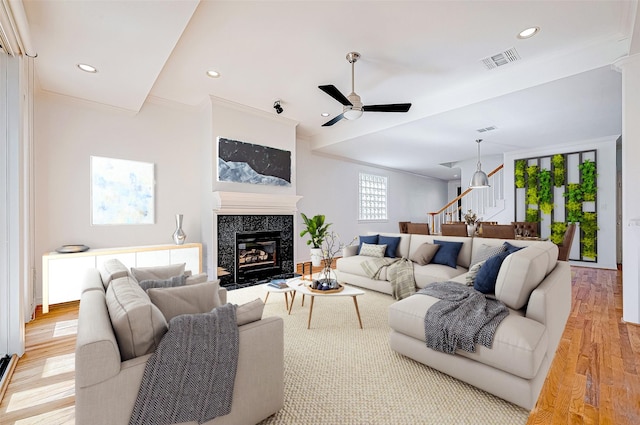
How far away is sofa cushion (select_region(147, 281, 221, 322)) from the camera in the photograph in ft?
5.28

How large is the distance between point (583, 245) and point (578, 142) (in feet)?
6.96

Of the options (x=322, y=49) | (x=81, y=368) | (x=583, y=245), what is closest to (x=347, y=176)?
(x=322, y=49)

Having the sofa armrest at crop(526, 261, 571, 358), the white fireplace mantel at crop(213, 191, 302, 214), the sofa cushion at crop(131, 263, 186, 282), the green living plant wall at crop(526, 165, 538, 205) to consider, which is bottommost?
the sofa armrest at crop(526, 261, 571, 358)

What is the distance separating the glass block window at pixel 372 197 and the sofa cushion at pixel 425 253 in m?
3.92

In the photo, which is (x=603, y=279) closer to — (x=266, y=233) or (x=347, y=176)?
(x=347, y=176)

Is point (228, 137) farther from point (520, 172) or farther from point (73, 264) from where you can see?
point (520, 172)

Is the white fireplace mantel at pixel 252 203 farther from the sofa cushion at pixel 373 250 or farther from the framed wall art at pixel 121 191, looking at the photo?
the sofa cushion at pixel 373 250

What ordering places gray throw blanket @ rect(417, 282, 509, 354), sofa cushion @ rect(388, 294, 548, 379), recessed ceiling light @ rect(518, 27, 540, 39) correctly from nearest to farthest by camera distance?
sofa cushion @ rect(388, 294, 548, 379)
gray throw blanket @ rect(417, 282, 509, 354)
recessed ceiling light @ rect(518, 27, 540, 39)

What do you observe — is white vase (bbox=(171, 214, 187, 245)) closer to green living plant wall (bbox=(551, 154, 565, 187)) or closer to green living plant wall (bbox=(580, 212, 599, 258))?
green living plant wall (bbox=(551, 154, 565, 187))

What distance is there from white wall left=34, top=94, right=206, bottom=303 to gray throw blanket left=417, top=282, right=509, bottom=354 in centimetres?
404

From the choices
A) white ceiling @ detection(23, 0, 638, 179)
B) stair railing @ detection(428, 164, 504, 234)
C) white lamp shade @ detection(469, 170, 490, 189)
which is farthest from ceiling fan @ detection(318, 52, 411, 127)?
stair railing @ detection(428, 164, 504, 234)

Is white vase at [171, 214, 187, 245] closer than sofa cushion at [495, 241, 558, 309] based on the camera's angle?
No

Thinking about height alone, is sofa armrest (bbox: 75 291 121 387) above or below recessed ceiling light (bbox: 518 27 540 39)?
below

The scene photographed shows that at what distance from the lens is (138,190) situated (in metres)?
4.32
